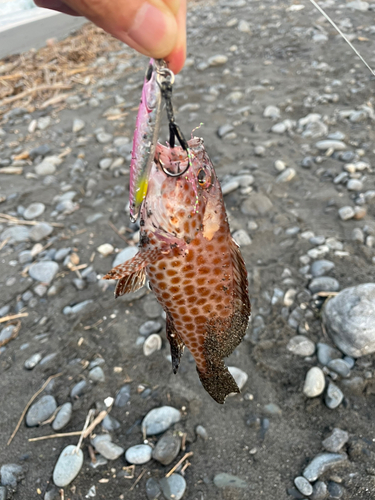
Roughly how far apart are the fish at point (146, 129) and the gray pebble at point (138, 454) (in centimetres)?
251

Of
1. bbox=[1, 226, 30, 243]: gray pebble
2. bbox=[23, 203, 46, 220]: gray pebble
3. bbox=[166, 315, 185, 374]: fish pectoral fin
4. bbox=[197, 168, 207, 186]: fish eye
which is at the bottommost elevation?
bbox=[1, 226, 30, 243]: gray pebble

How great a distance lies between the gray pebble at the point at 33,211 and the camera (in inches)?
232

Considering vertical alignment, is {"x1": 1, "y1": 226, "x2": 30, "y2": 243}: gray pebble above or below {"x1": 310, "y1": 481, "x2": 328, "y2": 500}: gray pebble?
above

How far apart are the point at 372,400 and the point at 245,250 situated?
6.99ft

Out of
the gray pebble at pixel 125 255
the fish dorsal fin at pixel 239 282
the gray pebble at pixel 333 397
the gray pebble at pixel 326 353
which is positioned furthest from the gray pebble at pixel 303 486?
the gray pebble at pixel 125 255

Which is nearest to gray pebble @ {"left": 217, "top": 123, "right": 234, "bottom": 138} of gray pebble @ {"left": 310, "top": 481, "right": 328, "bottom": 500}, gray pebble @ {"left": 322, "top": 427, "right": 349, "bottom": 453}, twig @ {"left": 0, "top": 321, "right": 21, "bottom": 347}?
twig @ {"left": 0, "top": 321, "right": 21, "bottom": 347}

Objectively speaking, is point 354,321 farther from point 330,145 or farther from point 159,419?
point 330,145

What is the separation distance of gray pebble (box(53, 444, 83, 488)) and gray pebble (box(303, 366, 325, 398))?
206 centimetres

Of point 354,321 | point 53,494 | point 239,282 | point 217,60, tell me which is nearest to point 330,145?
point 354,321

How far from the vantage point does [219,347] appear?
7.38 ft

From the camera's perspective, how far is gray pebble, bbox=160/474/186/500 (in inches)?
118

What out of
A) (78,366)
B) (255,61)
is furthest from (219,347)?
(255,61)

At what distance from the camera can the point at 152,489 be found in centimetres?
305

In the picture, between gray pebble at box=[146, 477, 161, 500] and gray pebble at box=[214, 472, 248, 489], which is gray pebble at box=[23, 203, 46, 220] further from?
gray pebble at box=[214, 472, 248, 489]
